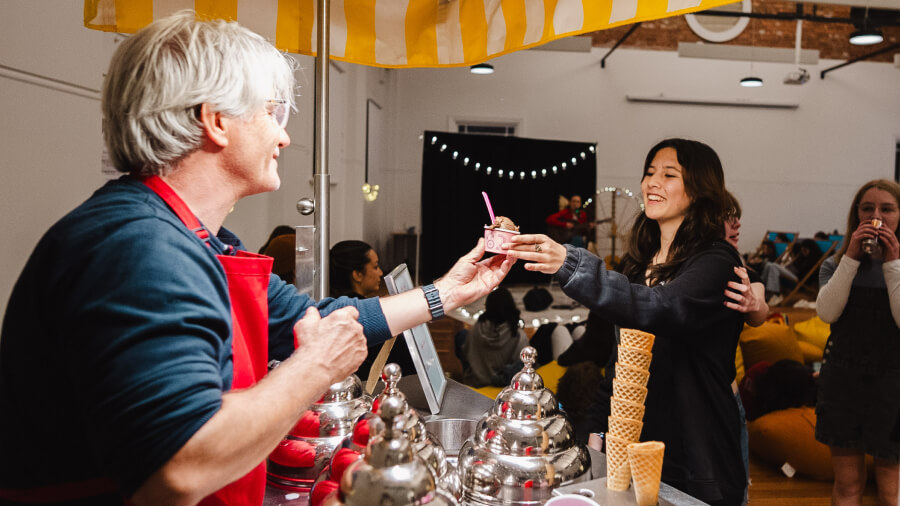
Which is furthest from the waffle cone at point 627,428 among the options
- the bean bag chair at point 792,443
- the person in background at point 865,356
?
the bean bag chair at point 792,443

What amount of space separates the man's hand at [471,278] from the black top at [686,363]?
17 centimetres

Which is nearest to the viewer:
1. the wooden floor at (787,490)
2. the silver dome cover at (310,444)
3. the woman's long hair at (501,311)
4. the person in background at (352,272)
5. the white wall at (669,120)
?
the silver dome cover at (310,444)

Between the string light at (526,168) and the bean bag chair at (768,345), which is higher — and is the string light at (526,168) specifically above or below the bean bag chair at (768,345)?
above

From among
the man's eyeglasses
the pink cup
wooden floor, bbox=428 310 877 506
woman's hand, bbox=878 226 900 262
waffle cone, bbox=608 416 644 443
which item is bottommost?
wooden floor, bbox=428 310 877 506

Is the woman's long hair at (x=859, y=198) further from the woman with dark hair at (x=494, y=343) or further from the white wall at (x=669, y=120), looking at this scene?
the white wall at (x=669, y=120)

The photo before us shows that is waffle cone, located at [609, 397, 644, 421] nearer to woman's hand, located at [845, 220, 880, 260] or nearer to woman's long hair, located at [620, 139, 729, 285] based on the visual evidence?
woman's long hair, located at [620, 139, 729, 285]

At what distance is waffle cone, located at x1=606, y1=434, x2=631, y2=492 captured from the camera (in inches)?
43.8

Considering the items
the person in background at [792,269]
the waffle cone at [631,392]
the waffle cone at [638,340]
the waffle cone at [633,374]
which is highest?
the waffle cone at [638,340]

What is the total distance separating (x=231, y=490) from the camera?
103cm

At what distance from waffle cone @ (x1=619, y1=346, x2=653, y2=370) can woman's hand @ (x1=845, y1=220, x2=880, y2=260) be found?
2314 mm

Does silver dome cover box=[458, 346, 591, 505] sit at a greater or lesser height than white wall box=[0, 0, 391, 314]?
lesser

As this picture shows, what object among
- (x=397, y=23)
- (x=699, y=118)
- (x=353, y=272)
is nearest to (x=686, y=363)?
(x=397, y=23)

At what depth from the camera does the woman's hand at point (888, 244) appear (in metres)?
2.84

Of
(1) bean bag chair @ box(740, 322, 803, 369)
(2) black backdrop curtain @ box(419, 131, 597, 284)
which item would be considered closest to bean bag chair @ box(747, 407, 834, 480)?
(1) bean bag chair @ box(740, 322, 803, 369)
